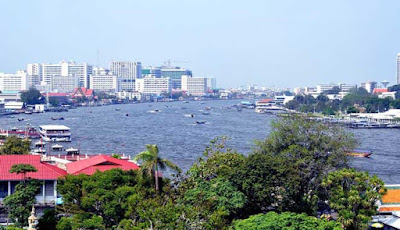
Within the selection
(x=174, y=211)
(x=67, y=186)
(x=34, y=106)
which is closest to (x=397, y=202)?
(x=174, y=211)

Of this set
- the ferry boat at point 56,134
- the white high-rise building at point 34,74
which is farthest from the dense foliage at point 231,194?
the white high-rise building at point 34,74

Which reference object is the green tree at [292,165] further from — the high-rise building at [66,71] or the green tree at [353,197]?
the high-rise building at [66,71]

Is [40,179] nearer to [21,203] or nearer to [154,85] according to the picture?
[21,203]

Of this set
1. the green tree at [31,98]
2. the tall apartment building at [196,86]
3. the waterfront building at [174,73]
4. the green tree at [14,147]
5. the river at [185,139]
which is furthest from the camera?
the waterfront building at [174,73]

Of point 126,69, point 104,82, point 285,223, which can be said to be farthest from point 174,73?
point 285,223

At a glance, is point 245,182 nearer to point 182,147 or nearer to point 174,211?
point 174,211
